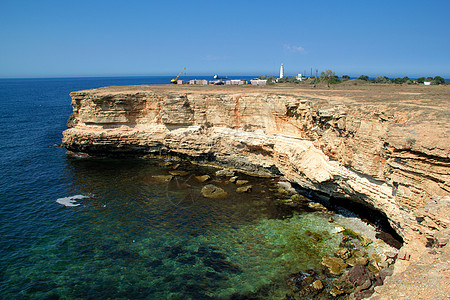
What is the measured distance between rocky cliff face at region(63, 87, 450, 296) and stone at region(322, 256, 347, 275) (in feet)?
11.0

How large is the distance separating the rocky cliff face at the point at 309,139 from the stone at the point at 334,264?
3.36m

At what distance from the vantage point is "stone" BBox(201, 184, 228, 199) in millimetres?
24327

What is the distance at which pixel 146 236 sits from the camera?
18.5 meters

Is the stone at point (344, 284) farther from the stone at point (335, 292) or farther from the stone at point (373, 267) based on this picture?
the stone at point (373, 267)

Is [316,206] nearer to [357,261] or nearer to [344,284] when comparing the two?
[357,261]

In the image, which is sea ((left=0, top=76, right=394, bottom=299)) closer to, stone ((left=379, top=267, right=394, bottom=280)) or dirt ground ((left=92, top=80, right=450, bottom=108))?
stone ((left=379, top=267, right=394, bottom=280))

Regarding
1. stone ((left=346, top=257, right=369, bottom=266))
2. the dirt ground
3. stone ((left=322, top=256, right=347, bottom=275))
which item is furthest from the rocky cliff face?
stone ((left=322, top=256, right=347, bottom=275))

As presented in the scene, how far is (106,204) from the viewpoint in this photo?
22750 millimetres

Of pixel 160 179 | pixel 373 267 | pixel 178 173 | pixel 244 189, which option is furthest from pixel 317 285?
pixel 178 173

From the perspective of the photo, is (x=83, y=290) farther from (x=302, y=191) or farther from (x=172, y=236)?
(x=302, y=191)

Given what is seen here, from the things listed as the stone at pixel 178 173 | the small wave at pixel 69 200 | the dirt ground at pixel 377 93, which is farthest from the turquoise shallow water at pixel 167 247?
the dirt ground at pixel 377 93

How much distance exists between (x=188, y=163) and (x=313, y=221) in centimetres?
1600

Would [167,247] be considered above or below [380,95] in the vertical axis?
below

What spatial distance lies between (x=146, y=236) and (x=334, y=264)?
1150 centimetres
